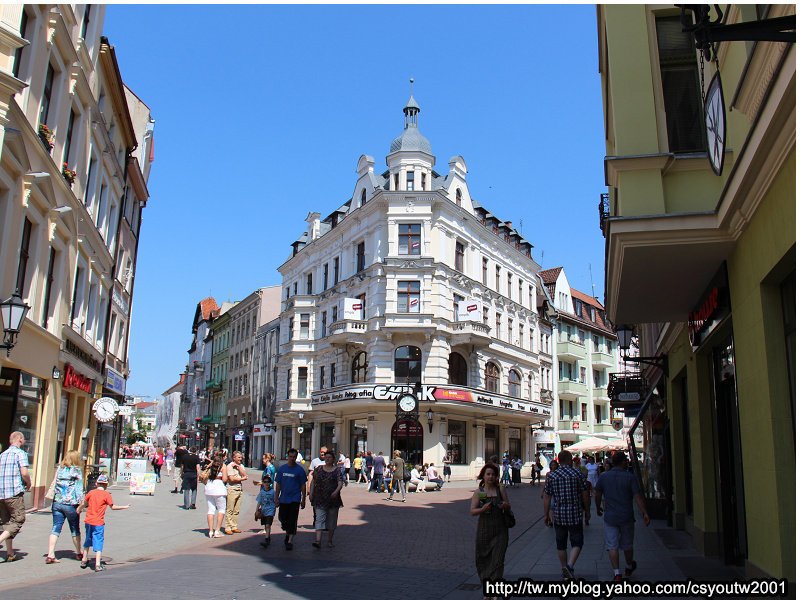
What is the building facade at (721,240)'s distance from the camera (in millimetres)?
6480

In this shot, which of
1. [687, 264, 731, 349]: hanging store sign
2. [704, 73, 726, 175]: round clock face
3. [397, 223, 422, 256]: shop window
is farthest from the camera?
[397, 223, 422, 256]: shop window

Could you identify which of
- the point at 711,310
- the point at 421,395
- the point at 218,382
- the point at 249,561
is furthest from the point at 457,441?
the point at 218,382

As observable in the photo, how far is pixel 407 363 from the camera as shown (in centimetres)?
3931

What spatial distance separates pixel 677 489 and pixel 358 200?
32.3 meters

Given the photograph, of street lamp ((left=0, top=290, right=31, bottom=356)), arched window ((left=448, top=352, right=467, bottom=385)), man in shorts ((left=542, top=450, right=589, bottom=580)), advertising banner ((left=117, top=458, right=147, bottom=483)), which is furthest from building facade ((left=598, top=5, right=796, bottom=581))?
arched window ((left=448, top=352, right=467, bottom=385))

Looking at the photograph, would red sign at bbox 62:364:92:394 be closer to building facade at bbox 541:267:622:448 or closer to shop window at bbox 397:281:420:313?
shop window at bbox 397:281:420:313

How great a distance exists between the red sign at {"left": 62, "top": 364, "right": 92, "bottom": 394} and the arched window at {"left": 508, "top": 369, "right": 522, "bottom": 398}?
96.4ft

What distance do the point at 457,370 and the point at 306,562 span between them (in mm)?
30289

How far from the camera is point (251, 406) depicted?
196 ft

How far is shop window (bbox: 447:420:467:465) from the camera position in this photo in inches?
1548

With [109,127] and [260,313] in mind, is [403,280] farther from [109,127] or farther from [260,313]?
[260,313]

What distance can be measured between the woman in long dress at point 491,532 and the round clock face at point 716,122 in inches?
167

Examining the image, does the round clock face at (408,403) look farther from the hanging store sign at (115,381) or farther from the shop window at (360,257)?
the shop window at (360,257)

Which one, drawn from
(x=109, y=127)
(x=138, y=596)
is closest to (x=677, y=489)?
A: (x=138, y=596)
